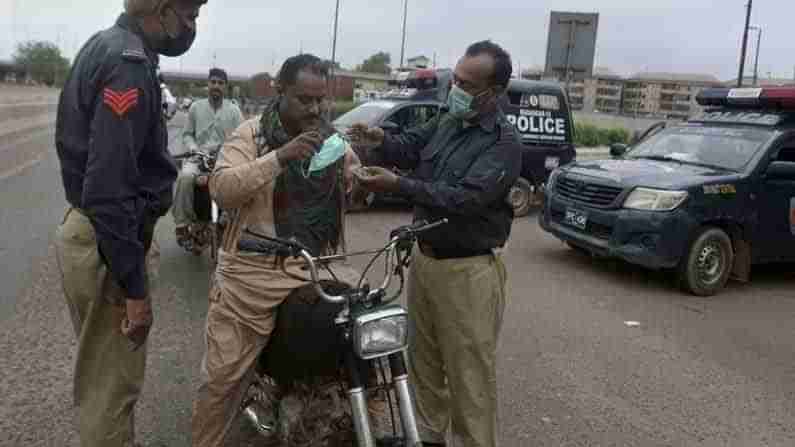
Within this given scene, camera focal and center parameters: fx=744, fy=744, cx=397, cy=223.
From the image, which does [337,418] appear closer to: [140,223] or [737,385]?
[140,223]

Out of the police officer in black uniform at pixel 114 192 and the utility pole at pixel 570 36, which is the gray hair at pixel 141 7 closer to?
the police officer in black uniform at pixel 114 192

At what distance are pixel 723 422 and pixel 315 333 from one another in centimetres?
281

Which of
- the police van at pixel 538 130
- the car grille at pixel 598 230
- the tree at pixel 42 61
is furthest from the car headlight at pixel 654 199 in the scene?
the tree at pixel 42 61

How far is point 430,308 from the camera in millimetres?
3533

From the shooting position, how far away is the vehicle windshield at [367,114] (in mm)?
11430

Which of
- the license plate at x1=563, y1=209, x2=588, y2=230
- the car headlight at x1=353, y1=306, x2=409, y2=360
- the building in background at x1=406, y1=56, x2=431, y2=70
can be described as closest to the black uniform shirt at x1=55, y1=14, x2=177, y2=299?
the car headlight at x1=353, y1=306, x2=409, y2=360

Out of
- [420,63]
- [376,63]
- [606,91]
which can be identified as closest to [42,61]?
[376,63]

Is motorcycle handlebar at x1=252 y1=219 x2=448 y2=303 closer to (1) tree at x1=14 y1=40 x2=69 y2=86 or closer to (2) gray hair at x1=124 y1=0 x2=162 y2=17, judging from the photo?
(2) gray hair at x1=124 y1=0 x2=162 y2=17

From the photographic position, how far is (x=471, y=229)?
3.32 m

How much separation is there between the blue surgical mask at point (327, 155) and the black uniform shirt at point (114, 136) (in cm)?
62

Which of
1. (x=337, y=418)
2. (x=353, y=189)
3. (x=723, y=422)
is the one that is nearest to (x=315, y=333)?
(x=337, y=418)

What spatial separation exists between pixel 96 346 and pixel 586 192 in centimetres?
607

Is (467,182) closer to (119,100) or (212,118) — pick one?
(119,100)

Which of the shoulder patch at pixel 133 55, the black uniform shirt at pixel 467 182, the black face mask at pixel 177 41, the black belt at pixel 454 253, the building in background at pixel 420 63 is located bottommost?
the black belt at pixel 454 253
